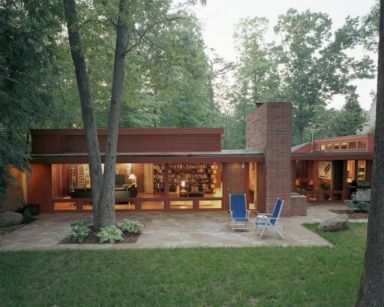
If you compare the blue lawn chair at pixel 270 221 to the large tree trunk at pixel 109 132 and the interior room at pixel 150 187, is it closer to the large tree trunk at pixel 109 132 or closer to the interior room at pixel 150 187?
the interior room at pixel 150 187

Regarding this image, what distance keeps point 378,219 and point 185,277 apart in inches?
143

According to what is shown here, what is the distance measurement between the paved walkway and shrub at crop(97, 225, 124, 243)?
0.27 meters

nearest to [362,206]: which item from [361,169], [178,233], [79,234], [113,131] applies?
[361,169]

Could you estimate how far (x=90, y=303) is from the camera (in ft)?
15.0

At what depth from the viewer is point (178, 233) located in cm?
909

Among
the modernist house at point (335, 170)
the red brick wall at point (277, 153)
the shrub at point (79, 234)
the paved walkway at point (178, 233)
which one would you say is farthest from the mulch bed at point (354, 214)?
the shrub at point (79, 234)

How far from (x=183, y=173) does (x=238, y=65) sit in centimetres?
1579

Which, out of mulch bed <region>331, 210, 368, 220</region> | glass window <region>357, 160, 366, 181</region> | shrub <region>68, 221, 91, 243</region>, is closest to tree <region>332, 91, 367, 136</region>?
glass window <region>357, 160, 366, 181</region>

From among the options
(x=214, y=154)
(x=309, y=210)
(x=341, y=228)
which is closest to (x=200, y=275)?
(x=341, y=228)

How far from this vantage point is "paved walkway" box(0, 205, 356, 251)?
7.87 meters

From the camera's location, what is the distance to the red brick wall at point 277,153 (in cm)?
1146

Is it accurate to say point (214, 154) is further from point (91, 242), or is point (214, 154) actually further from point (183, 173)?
point (91, 242)

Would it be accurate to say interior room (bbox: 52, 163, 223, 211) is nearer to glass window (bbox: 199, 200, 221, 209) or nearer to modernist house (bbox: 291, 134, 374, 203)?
glass window (bbox: 199, 200, 221, 209)

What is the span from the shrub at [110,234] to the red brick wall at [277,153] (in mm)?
6213
